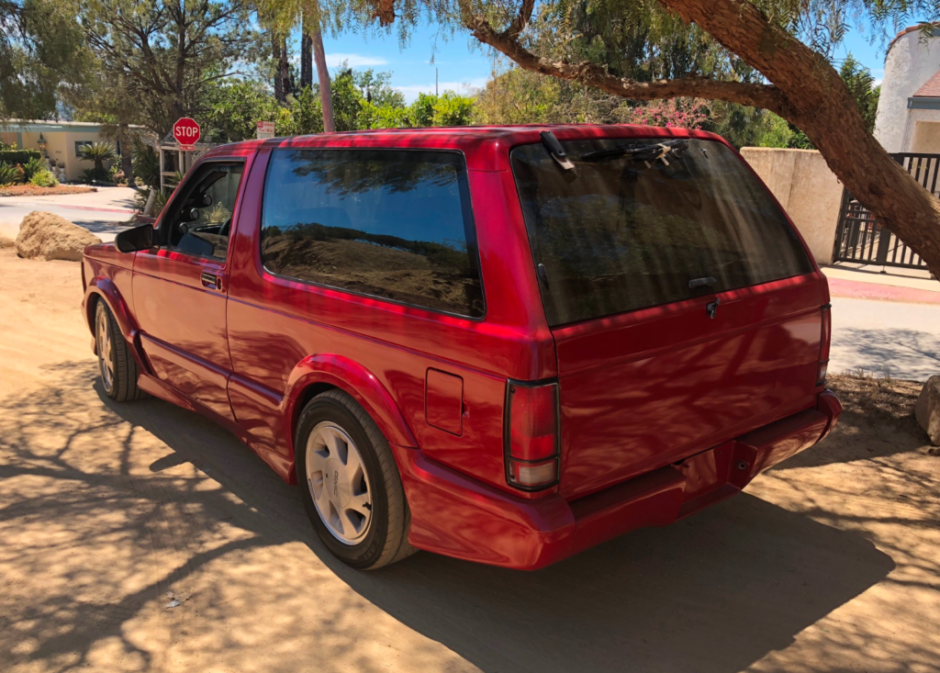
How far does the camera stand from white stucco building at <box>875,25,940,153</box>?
611 inches

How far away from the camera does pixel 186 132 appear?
16641 millimetres

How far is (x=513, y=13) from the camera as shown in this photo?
692cm

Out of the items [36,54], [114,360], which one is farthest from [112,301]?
[36,54]

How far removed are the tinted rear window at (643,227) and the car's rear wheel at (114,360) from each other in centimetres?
373

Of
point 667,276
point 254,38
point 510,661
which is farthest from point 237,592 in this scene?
point 254,38

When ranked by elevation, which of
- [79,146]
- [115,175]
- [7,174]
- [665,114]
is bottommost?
[7,174]

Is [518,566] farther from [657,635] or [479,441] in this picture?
[657,635]

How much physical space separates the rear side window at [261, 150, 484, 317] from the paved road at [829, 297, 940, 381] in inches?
192

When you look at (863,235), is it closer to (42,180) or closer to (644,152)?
(644,152)

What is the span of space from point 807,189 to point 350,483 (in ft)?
36.6

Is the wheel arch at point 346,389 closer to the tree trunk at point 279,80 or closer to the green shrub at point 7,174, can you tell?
the tree trunk at point 279,80

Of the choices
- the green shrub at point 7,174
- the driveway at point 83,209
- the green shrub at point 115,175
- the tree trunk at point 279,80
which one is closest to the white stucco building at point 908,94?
the driveway at point 83,209

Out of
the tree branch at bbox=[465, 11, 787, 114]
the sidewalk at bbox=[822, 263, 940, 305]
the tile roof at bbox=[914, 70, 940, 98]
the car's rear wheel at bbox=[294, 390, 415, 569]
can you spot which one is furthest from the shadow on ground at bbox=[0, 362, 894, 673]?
the tile roof at bbox=[914, 70, 940, 98]

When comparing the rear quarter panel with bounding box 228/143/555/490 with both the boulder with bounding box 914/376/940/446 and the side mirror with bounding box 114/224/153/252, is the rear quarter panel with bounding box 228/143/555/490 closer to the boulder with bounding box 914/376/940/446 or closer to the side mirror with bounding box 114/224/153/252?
the side mirror with bounding box 114/224/153/252
